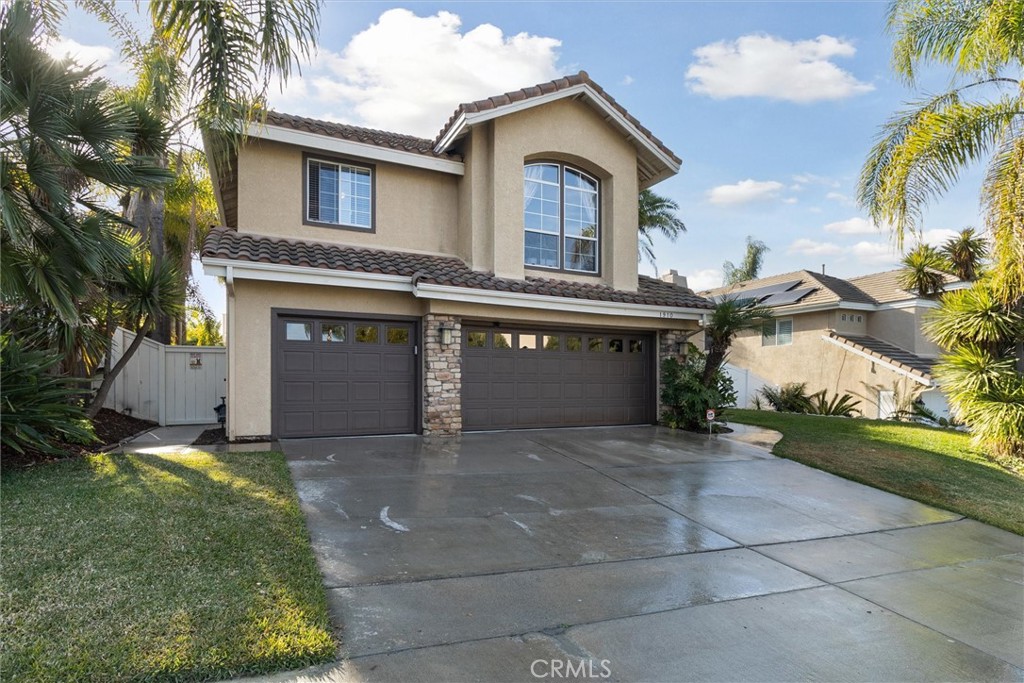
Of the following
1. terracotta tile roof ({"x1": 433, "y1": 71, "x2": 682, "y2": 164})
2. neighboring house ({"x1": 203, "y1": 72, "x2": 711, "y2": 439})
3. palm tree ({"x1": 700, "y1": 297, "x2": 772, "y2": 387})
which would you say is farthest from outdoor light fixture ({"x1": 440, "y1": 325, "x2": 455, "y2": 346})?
palm tree ({"x1": 700, "y1": 297, "x2": 772, "y2": 387})

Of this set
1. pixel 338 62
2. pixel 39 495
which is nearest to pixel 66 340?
pixel 39 495

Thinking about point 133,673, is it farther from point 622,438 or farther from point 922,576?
point 622,438

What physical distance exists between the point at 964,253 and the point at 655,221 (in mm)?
9988

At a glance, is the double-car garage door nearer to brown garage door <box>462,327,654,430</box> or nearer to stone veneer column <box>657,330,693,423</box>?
brown garage door <box>462,327,654,430</box>

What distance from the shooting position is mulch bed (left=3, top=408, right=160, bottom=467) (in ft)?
23.7

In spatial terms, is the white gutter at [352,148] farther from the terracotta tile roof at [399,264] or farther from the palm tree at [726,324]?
the palm tree at [726,324]

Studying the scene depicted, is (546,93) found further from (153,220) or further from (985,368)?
(153,220)

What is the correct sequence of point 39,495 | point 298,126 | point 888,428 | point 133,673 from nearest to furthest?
point 133,673 < point 39,495 < point 298,126 < point 888,428

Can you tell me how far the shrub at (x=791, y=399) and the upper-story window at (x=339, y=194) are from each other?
15337 mm

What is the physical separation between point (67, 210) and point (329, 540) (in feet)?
17.2

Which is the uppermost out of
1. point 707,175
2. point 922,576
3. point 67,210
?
point 707,175

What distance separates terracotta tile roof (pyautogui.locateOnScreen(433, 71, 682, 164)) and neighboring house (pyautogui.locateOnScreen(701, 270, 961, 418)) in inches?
333

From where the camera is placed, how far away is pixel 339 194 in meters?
11.5

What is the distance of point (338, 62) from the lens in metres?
8.28
